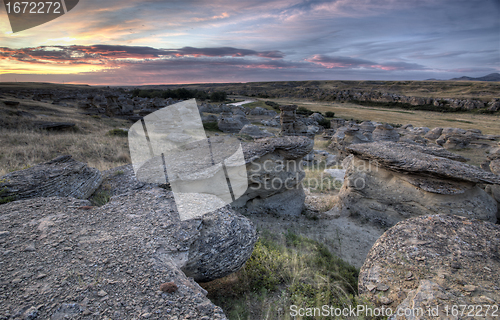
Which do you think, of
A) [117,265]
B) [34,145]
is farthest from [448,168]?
[34,145]

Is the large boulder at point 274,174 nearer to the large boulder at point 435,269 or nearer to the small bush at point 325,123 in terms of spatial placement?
the large boulder at point 435,269

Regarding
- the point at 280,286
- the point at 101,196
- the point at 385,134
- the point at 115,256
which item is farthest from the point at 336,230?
the point at 385,134

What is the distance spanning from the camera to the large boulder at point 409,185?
20.9ft

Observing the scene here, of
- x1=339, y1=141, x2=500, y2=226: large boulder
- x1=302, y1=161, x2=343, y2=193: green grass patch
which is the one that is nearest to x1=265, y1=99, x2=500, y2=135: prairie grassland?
x1=302, y1=161, x2=343, y2=193: green grass patch

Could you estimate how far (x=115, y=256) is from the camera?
2.98m

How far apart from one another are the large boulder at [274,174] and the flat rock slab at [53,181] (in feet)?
13.7

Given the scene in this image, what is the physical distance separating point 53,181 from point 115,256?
340 cm

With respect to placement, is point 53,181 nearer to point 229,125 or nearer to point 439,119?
point 229,125

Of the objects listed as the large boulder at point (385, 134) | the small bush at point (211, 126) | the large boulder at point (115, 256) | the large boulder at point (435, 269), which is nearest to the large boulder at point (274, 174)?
the large boulder at point (115, 256)

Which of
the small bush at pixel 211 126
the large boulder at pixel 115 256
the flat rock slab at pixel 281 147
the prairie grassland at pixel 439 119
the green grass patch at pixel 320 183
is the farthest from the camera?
the prairie grassland at pixel 439 119

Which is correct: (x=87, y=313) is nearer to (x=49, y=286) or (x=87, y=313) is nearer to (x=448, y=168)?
(x=49, y=286)

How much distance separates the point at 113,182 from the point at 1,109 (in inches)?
825

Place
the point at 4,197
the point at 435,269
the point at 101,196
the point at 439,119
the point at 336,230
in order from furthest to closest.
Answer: the point at 439,119
the point at 336,230
the point at 101,196
the point at 4,197
the point at 435,269

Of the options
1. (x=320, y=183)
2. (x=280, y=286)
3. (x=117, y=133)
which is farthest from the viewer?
(x=117, y=133)
